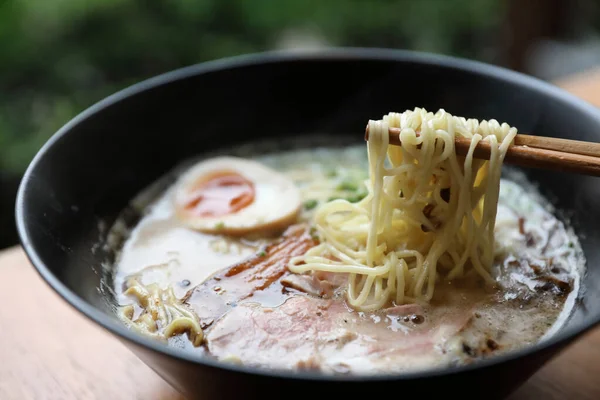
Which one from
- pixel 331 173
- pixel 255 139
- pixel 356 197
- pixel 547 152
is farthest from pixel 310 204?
pixel 547 152

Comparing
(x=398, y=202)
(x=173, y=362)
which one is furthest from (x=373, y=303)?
(x=173, y=362)

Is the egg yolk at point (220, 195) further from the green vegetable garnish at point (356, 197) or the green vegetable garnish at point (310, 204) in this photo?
the green vegetable garnish at point (356, 197)

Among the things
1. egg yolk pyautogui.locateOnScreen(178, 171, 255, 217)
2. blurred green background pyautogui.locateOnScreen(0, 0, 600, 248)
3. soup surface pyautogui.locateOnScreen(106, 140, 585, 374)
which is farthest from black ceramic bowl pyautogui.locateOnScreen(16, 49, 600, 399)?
blurred green background pyautogui.locateOnScreen(0, 0, 600, 248)

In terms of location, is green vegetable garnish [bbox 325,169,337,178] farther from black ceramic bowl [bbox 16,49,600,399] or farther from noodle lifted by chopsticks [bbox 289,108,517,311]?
noodle lifted by chopsticks [bbox 289,108,517,311]

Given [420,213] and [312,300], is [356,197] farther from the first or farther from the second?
[312,300]

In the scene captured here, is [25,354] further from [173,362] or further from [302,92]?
[302,92]

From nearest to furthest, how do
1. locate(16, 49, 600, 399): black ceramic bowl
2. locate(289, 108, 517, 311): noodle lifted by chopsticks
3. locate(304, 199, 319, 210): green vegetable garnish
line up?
locate(16, 49, 600, 399): black ceramic bowl
locate(289, 108, 517, 311): noodle lifted by chopsticks
locate(304, 199, 319, 210): green vegetable garnish
